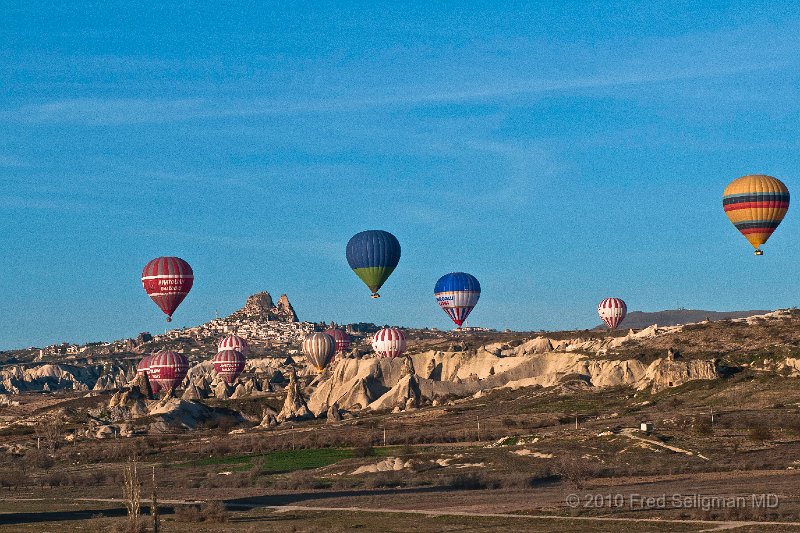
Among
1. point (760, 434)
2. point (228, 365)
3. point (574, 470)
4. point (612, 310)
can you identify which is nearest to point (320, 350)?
point (228, 365)

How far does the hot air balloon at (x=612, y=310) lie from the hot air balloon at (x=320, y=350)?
40598mm

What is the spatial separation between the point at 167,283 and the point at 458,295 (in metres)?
37.6

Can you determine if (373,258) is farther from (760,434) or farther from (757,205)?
(760,434)

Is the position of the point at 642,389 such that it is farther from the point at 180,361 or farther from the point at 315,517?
the point at 180,361

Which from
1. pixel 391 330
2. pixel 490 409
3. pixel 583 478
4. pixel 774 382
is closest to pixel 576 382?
pixel 490 409

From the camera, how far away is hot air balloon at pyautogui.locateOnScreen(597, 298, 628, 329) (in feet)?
632

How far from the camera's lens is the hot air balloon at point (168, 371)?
176m

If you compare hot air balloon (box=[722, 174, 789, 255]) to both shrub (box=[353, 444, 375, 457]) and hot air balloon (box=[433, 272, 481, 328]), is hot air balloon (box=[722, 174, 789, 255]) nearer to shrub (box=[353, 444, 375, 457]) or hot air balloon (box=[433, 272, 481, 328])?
shrub (box=[353, 444, 375, 457])

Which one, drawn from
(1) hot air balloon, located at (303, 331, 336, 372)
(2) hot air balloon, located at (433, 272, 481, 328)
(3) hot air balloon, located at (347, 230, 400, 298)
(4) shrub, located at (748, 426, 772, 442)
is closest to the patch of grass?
(4) shrub, located at (748, 426, 772, 442)

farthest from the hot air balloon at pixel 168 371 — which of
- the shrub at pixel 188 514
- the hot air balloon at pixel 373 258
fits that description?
the shrub at pixel 188 514

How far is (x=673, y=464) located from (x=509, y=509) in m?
17.7

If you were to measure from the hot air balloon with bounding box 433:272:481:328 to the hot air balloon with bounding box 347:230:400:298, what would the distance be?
841 inches

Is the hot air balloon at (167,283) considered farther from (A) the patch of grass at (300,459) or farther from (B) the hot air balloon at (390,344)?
(A) the patch of grass at (300,459)

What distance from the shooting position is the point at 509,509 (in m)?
54.0
